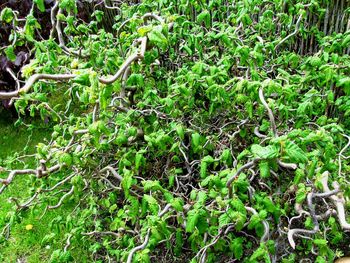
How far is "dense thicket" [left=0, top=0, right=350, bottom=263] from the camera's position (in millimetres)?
2191

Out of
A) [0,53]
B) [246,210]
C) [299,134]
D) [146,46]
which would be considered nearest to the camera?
[299,134]

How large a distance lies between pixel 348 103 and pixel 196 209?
1.40 metres

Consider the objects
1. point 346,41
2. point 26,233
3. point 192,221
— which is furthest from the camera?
point 26,233

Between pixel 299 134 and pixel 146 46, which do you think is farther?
pixel 146 46

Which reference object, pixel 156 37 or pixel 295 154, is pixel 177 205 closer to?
pixel 295 154

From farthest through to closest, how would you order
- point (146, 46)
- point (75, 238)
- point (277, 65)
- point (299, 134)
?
1. point (277, 65)
2. point (75, 238)
3. point (146, 46)
4. point (299, 134)

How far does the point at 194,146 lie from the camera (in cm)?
263

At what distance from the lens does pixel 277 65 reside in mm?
3215

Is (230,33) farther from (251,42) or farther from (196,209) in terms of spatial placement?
(196,209)

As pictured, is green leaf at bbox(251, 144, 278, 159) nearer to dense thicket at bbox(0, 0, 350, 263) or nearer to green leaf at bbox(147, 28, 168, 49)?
dense thicket at bbox(0, 0, 350, 263)

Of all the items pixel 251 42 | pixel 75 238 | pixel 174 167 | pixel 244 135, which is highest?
pixel 251 42

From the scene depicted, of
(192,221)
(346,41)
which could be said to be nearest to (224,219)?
(192,221)

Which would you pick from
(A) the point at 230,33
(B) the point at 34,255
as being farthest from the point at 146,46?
(B) the point at 34,255

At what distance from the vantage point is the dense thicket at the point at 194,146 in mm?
2191
